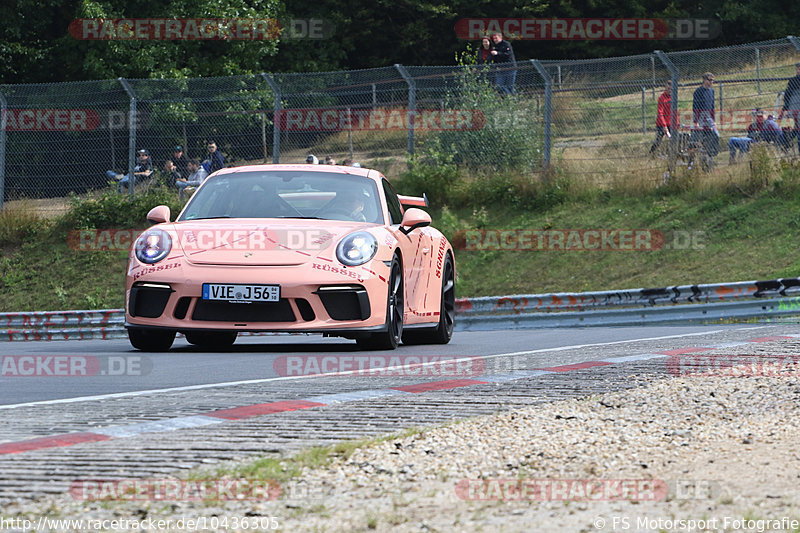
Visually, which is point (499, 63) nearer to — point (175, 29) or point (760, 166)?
point (760, 166)

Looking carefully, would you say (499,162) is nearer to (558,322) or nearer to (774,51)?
(774,51)

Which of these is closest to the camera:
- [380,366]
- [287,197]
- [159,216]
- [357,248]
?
[380,366]

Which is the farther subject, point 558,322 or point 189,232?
point 558,322

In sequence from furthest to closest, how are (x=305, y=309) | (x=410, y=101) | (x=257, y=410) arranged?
(x=410, y=101)
(x=305, y=309)
(x=257, y=410)

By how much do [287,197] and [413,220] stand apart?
104 cm

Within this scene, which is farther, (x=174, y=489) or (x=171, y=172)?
(x=171, y=172)

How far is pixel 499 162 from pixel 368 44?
23.8 metres

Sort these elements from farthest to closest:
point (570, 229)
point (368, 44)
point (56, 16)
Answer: point (368, 44) < point (56, 16) < point (570, 229)

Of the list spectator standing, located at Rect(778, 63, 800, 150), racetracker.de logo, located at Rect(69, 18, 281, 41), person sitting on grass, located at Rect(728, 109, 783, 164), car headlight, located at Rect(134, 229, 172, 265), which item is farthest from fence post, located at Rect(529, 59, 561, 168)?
racetracker.de logo, located at Rect(69, 18, 281, 41)

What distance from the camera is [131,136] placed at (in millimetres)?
23797

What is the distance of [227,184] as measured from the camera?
1058 cm

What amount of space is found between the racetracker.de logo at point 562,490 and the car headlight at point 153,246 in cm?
571

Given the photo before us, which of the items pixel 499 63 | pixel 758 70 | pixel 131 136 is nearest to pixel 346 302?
pixel 758 70

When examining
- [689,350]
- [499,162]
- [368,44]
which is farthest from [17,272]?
[368,44]
